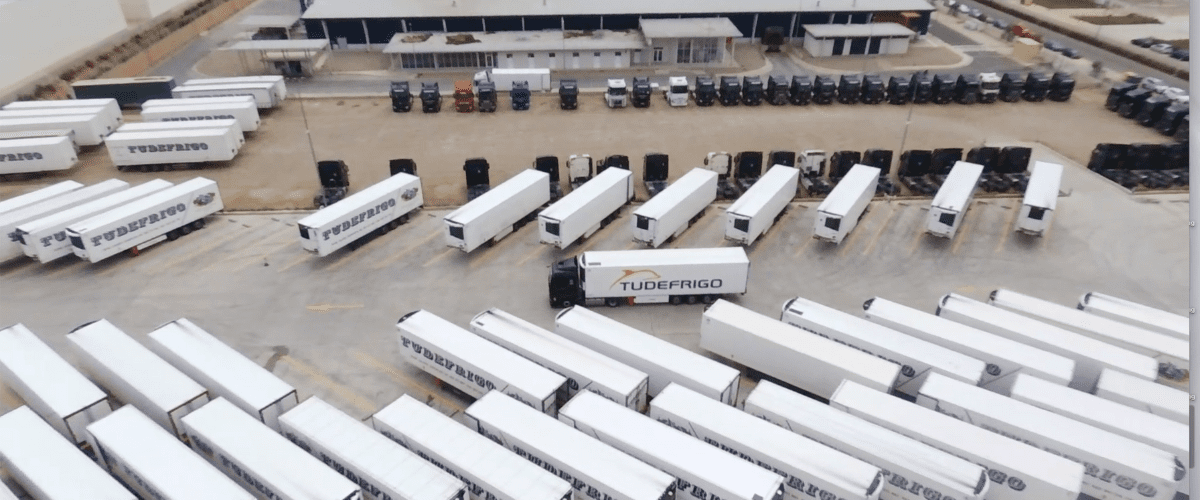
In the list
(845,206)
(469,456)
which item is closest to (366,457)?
(469,456)

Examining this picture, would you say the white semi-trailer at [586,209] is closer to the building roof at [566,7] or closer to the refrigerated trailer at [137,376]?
the refrigerated trailer at [137,376]

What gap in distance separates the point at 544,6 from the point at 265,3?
1933 inches

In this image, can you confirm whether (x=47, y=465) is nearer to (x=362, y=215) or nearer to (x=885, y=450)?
(x=362, y=215)

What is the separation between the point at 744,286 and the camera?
26.5 m

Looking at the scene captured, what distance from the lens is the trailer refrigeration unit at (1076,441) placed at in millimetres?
16359

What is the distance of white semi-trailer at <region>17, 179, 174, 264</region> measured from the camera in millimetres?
28406

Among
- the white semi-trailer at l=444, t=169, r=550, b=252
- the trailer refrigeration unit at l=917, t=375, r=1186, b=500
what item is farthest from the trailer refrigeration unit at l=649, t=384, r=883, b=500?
the white semi-trailer at l=444, t=169, r=550, b=252

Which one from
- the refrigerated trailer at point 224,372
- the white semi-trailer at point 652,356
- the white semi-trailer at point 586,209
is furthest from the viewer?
the white semi-trailer at point 586,209

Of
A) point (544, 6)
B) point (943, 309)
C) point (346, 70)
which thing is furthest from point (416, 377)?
point (544, 6)

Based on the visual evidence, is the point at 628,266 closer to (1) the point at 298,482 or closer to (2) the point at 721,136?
(1) the point at 298,482

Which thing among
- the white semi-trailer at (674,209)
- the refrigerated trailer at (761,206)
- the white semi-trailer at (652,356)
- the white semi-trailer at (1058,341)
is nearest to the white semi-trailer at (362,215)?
the white semi-trailer at (674,209)

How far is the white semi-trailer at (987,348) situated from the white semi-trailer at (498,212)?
16066 millimetres

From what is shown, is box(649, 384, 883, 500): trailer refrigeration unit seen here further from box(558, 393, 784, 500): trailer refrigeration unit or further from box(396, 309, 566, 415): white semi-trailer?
box(396, 309, 566, 415): white semi-trailer

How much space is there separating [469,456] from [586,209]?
15.6 meters
